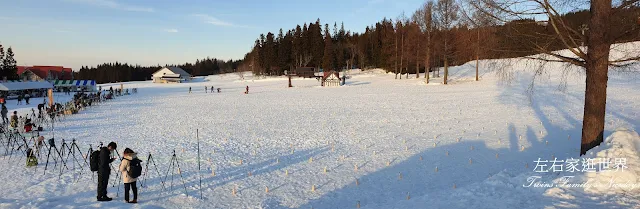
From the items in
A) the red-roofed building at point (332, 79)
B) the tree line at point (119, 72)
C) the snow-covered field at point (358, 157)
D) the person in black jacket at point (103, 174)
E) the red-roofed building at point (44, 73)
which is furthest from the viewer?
the tree line at point (119, 72)

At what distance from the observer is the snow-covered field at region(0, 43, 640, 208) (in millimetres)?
7035

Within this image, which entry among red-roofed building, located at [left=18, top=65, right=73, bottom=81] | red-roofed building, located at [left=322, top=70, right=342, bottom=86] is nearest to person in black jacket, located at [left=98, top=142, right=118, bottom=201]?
red-roofed building, located at [left=322, top=70, right=342, bottom=86]

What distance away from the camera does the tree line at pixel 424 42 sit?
7.74 meters

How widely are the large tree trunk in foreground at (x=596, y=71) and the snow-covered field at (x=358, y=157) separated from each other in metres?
0.60

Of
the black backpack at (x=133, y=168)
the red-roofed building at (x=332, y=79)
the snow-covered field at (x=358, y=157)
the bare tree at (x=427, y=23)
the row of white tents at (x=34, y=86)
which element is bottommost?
the snow-covered field at (x=358, y=157)

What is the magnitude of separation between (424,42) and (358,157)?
34759mm

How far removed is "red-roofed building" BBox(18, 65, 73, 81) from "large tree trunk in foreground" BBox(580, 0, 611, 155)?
87003 mm

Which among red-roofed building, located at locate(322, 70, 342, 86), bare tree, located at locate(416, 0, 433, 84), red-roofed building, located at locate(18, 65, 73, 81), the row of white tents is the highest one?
bare tree, located at locate(416, 0, 433, 84)

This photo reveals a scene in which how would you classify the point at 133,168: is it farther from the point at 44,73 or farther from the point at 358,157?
the point at 44,73

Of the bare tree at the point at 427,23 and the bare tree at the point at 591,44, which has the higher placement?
the bare tree at the point at 427,23

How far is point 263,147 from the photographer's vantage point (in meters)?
13.1

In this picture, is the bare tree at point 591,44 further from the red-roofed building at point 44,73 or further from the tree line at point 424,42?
the red-roofed building at point 44,73

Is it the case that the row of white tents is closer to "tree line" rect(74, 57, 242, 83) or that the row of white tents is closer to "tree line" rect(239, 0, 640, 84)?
"tree line" rect(239, 0, 640, 84)

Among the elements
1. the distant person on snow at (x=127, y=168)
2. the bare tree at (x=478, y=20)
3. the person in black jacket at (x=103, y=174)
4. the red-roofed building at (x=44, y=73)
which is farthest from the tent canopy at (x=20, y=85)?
the bare tree at (x=478, y=20)
